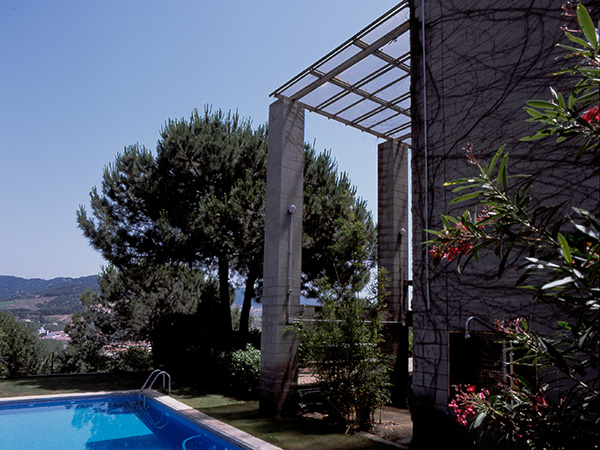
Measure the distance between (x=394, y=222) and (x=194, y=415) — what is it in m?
6.09

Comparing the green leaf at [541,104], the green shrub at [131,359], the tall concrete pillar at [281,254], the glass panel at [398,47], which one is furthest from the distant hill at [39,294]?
the green leaf at [541,104]

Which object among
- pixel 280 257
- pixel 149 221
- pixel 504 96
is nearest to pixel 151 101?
pixel 149 221

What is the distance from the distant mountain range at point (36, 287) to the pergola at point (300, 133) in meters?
53.7

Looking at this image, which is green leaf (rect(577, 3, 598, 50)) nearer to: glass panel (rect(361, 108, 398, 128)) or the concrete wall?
the concrete wall

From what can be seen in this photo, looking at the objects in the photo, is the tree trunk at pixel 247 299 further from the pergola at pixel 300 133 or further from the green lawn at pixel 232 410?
the pergola at pixel 300 133

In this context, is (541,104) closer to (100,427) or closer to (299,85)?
(299,85)

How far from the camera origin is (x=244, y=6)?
9.23 metres

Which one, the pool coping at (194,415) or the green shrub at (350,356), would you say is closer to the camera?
the pool coping at (194,415)

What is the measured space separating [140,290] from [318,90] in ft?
38.1

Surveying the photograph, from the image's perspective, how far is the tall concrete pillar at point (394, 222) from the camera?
10.5 metres

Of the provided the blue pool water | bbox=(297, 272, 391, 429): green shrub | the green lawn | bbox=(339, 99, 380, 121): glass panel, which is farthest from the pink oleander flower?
bbox=(339, 99, 380, 121): glass panel

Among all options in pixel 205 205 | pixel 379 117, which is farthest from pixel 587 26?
pixel 205 205

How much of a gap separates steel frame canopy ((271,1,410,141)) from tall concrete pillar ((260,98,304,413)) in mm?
Result: 634

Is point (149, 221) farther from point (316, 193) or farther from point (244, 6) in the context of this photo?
point (244, 6)
